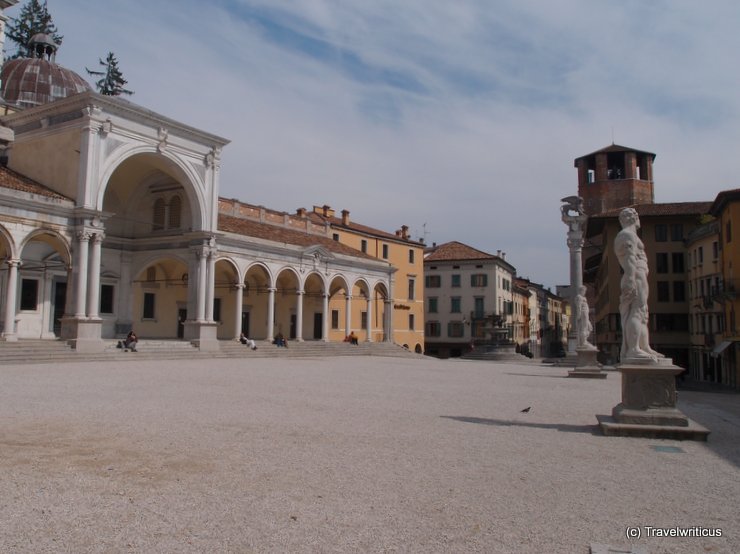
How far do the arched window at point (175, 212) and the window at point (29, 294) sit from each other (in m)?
7.32

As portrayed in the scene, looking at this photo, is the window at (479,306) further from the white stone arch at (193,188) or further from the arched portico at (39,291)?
the arched portico at (39,291)

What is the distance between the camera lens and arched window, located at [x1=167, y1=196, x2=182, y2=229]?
112 feet

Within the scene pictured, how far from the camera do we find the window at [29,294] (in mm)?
29000

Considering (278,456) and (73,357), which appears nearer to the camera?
(278,456)

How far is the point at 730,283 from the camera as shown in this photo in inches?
1331

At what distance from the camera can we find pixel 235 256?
114 ft

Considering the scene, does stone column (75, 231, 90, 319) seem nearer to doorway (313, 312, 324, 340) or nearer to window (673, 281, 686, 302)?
doorway (313, 312, 324, 340)

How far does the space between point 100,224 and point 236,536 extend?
24808mm

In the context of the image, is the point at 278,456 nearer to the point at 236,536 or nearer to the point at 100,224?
the point at 236,536

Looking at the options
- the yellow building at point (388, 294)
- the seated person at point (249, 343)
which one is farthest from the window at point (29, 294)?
the yellow building at point (388, 294)

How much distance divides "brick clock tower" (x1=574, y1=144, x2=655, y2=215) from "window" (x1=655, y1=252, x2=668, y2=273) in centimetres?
1977

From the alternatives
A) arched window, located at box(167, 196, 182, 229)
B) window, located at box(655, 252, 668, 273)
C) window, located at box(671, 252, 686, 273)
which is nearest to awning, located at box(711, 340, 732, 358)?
window, located at box(671, 252, 686, 273)

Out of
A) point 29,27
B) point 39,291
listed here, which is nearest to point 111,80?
point 29,27

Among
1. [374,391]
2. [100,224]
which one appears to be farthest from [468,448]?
[100,224]
